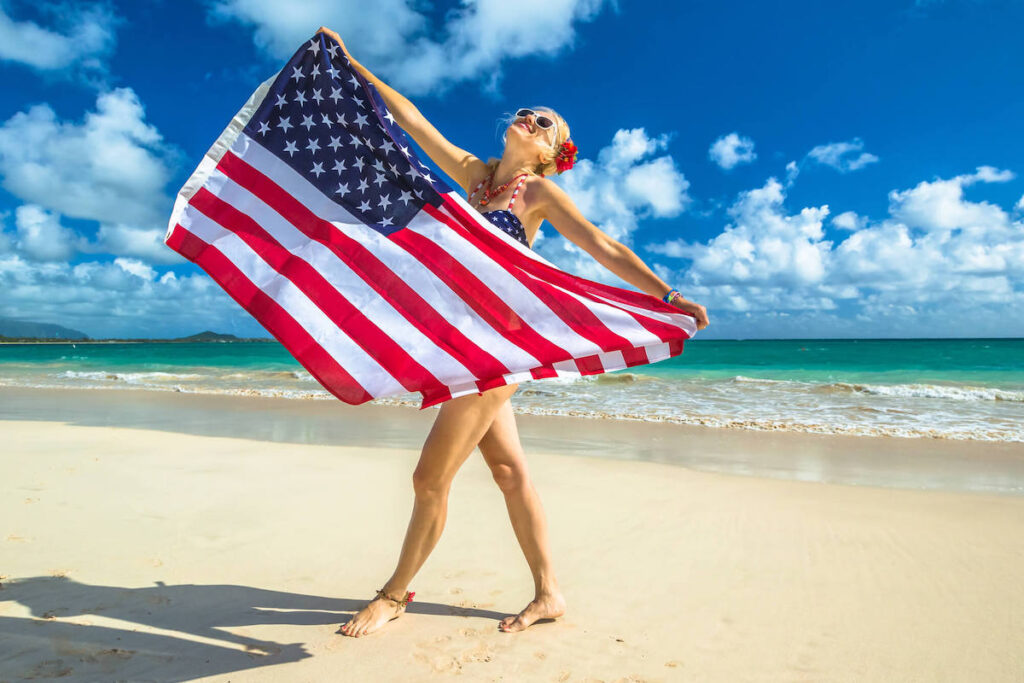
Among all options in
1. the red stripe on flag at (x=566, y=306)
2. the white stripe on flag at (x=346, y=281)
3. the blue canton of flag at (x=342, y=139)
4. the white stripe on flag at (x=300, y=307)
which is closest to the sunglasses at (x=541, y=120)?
the blue canton of flag at (x=342, y=139)

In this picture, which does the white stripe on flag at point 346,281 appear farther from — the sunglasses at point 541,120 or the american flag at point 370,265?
the sunglasses at point 541,120

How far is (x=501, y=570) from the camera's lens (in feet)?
11.1

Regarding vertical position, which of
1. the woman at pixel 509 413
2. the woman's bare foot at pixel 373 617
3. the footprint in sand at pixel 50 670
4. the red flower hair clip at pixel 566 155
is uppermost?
the red flower hair clip at pixel 566 155

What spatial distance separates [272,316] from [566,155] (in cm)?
148

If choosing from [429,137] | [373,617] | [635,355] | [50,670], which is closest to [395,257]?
[429,137]

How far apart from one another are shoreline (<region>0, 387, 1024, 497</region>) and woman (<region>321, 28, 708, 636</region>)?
4.13 meters

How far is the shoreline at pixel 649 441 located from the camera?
6332 millimetres

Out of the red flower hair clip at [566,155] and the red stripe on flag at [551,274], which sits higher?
the red flower hair clip at [566,155]

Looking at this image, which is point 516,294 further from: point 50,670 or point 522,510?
point 50,670

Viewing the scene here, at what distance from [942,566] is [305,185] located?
3.99m

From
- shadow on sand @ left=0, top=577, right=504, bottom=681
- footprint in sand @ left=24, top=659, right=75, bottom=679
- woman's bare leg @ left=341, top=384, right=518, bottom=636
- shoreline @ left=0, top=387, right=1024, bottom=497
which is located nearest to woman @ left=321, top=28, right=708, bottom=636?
woman's bare leg @ left=341, top=384, right=518, bottom=636

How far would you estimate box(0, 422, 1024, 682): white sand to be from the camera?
2.42 metres

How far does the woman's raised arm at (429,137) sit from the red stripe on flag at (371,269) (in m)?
0.70

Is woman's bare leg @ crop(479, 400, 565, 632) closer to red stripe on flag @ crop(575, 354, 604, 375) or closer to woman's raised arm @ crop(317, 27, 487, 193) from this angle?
red stripe on flag @ crop(575, 354, 604, 375)
